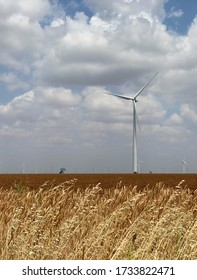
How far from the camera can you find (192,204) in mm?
20719

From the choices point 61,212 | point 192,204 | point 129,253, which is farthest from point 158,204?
point 129,253

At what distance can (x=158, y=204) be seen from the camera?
18.8 metres

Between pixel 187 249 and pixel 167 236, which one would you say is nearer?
pixel 187 249

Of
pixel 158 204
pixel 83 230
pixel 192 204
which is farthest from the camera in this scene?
pixel 192 204

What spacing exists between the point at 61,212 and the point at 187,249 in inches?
261

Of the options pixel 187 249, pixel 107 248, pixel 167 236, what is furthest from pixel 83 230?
pixel 187 249
